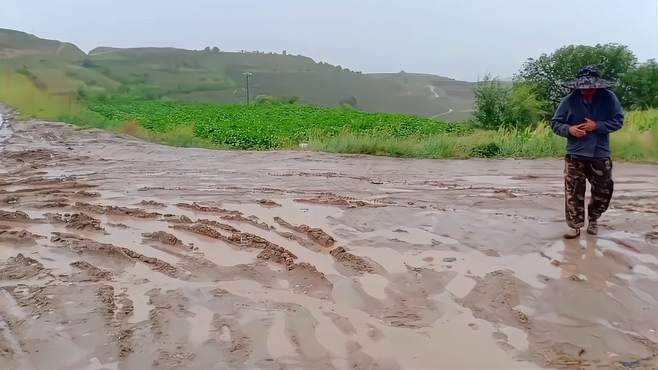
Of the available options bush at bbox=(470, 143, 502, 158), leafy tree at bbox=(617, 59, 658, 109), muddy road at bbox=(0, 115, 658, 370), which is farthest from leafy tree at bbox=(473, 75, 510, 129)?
muddy road at bbox=(0, 115, 658, 370)

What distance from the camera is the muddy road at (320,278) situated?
3479 millimetres

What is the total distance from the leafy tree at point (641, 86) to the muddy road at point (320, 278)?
15.9 m

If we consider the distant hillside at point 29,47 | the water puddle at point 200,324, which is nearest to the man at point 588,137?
the water puddle at point 200,324

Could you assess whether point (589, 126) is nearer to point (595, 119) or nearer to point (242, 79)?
point (595, 119)

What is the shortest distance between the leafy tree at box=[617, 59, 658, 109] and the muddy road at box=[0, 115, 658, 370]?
52.0 ft

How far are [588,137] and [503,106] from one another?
15.1 m

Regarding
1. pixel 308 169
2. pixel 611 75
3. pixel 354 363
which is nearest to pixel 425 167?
pixel 308 169

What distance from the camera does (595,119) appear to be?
5.40 m

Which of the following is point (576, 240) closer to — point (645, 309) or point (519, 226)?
point (519, 226)

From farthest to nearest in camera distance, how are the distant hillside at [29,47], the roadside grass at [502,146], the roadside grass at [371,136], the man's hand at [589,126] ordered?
the distant hillside at [29,47] → the roadside grass at [371,136] → the roadside grass at [502,146] → the man's hand at [589,126]

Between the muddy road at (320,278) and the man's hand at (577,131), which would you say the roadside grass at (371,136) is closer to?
the muddy road at (320,278)

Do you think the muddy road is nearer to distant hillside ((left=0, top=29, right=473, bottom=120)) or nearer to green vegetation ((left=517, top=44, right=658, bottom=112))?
green vegetation ((left=517, top=44, right=658, bottom=112))

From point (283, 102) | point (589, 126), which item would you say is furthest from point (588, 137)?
point (283, 102)

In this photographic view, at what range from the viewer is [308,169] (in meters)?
10.4
